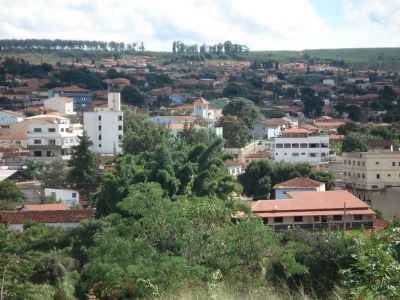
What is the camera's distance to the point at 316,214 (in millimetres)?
21516

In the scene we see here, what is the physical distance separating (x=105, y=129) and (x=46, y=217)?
60.9 feet

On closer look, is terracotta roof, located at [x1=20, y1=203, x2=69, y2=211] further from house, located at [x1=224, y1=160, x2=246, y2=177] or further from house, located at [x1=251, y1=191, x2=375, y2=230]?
house, located at [x1=224, y1=160, x2=246, y2=177]

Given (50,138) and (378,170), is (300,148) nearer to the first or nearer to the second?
(378,170)

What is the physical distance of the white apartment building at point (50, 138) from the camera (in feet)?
127

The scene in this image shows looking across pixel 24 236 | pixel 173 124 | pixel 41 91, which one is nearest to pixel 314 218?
pixel 24 236

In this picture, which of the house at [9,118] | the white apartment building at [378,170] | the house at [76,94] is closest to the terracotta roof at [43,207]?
the white apartment building at [378,170]

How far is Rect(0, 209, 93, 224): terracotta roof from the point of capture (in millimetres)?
21781

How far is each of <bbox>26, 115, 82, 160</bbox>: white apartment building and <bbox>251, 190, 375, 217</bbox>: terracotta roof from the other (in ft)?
57.8

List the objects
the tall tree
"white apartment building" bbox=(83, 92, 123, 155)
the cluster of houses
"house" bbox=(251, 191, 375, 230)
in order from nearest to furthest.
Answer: "house" bbox=(251, 191, 375, 230), the cluster of houses, the tall tree, "white apartment building" bbox=(83, 92, 123, 155)

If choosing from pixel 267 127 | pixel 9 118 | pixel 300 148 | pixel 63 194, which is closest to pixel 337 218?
pixel 63 194

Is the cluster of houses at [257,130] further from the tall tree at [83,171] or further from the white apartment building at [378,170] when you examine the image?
the tall tree at [83,171]

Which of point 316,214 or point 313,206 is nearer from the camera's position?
point 316,214

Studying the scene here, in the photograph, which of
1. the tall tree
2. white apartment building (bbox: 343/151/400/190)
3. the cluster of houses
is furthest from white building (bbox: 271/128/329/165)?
the tall tree

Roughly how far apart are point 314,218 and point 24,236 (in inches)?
248
